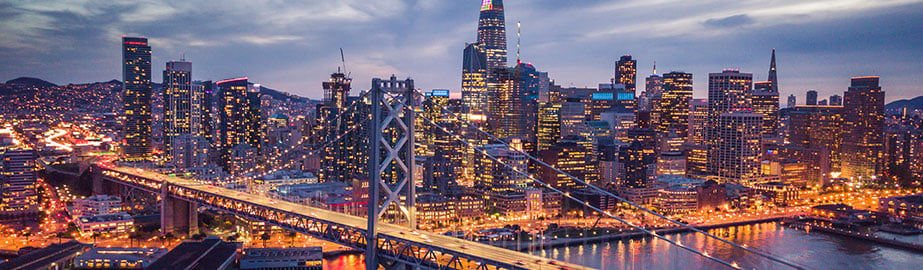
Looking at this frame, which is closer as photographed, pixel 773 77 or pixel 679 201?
pixel 679 201

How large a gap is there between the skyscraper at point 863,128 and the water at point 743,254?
18.2 meters

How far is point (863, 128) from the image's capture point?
42219 mm

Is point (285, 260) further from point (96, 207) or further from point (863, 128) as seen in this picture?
point (863, 128)

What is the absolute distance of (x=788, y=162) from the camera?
38812 mm

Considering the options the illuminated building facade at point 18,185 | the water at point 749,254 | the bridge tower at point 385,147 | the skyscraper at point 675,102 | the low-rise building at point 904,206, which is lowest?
the water at point 749,254

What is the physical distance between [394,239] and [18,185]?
710 inches

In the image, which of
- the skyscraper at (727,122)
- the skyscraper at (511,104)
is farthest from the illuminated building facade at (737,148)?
the skyscraper at (511,104)

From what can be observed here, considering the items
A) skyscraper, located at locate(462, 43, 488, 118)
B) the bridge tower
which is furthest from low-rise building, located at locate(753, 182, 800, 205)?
the bridge tower

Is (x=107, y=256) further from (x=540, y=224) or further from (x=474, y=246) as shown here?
(x=540, y=224)

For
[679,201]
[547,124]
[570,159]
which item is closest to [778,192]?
[679,201]

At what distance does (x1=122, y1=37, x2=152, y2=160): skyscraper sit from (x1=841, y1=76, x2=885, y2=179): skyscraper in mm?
37628

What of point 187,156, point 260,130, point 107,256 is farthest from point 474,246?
point 260,130

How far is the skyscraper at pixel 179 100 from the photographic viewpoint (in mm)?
43281

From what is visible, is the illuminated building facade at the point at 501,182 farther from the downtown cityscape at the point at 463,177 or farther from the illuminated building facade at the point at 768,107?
the illuminated building facade at the point at 768,107
